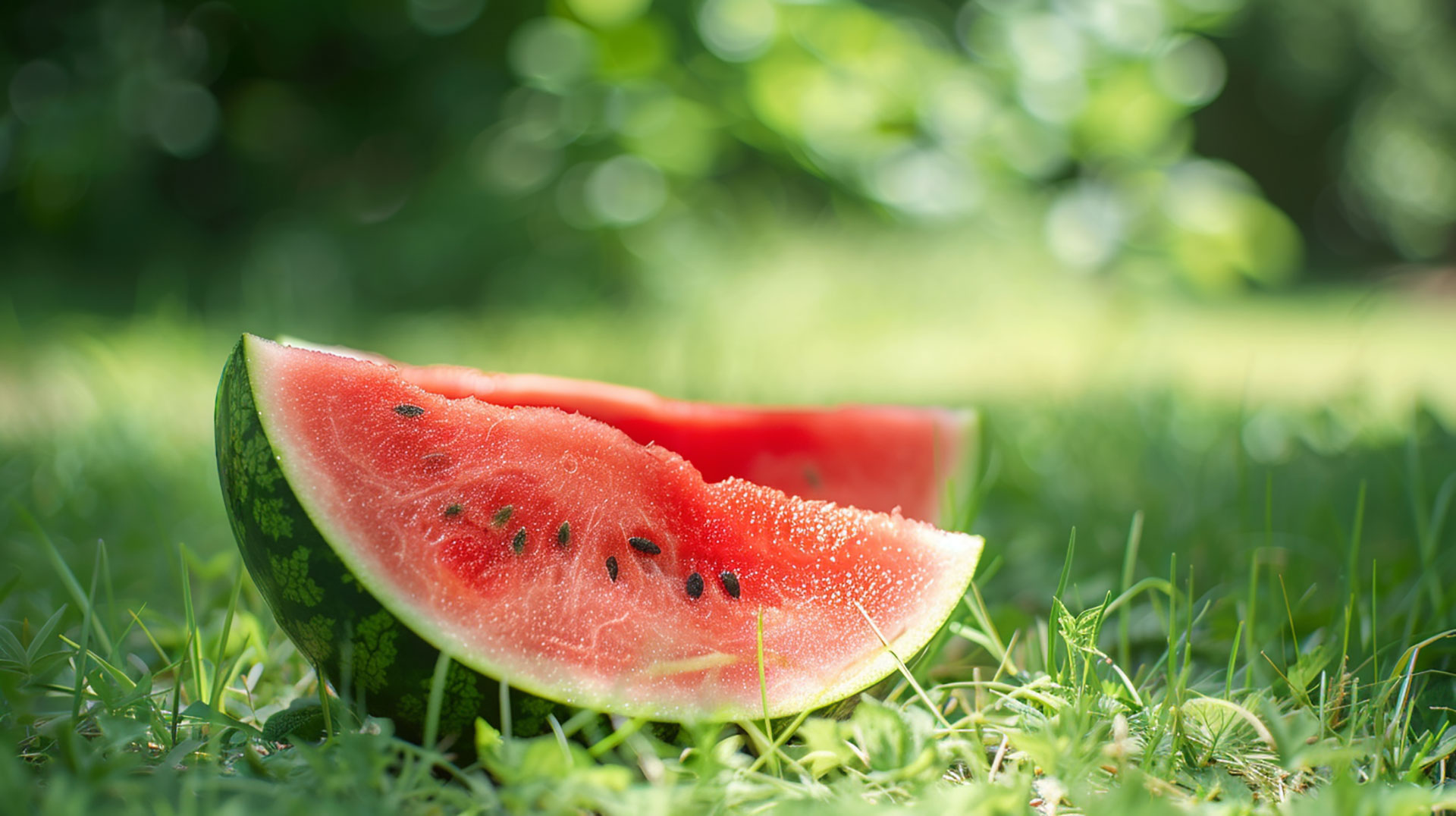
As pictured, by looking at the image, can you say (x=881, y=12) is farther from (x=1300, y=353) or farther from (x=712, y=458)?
(x=712, y=458)

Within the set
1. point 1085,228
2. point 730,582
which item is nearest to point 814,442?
point 730,582

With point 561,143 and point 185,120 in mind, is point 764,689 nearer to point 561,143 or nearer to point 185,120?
point 561,143

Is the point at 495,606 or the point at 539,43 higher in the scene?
the point at 539,43

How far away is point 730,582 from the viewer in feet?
3.90

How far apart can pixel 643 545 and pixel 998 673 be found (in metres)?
0.48

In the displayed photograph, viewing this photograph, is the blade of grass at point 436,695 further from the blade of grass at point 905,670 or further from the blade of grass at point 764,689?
Result: the blade of grass at point 905,670

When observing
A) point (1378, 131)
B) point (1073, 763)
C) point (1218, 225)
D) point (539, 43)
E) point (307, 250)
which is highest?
point (1378, 131)

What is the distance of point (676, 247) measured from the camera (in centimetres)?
505

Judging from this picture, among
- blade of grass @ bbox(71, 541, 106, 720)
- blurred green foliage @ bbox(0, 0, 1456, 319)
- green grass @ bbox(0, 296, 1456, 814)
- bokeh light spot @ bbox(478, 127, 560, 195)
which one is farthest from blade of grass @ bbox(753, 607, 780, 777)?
bokeh light spot @ bbox(478, 127, 560, 195)

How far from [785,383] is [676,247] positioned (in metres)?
Result: 1.98

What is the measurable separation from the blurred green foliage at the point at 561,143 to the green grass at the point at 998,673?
3026 mm

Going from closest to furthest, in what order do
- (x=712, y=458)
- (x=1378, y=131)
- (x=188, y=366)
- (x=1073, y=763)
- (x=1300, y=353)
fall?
(x=1073, y=763) → (x=712, y=458) → (x=188, y=366) → (x=1300, y=353) → (x=1378, y=131)

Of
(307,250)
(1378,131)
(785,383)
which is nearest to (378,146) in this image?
(307,250)

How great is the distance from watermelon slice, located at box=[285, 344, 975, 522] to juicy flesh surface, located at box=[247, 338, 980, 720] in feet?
1.37
